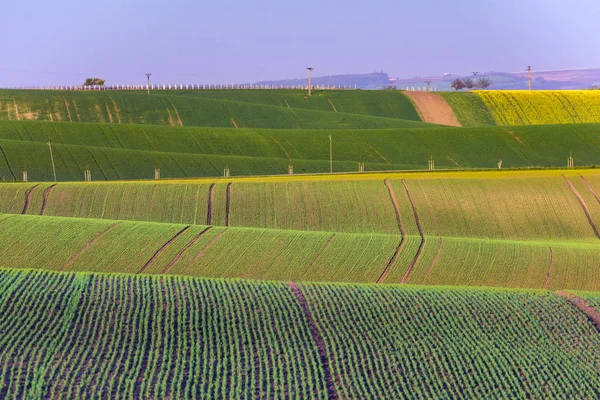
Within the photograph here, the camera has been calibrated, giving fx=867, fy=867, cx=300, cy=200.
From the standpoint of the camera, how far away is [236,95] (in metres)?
120

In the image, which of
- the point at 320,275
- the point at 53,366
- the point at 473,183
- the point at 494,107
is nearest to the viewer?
the point at 53,366

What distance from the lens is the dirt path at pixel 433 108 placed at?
103688 mm

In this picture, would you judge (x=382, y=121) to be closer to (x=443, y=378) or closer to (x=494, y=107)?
(x=494, y=107)

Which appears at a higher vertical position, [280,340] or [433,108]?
[280,340]

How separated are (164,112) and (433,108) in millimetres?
34836

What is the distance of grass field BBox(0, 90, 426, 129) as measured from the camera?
93438 mm

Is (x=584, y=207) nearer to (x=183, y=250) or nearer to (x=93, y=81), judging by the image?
(x=183, y=250)

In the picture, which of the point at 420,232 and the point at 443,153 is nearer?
the point at 420,232

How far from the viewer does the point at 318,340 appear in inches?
776

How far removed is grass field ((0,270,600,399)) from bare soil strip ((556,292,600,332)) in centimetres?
31

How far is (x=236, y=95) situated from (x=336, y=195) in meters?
79.4

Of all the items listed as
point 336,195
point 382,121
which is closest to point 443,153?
point 382,121

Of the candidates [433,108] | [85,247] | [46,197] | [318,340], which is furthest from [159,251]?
[433,108]

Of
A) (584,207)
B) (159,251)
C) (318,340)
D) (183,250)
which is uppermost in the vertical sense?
(318,340)
